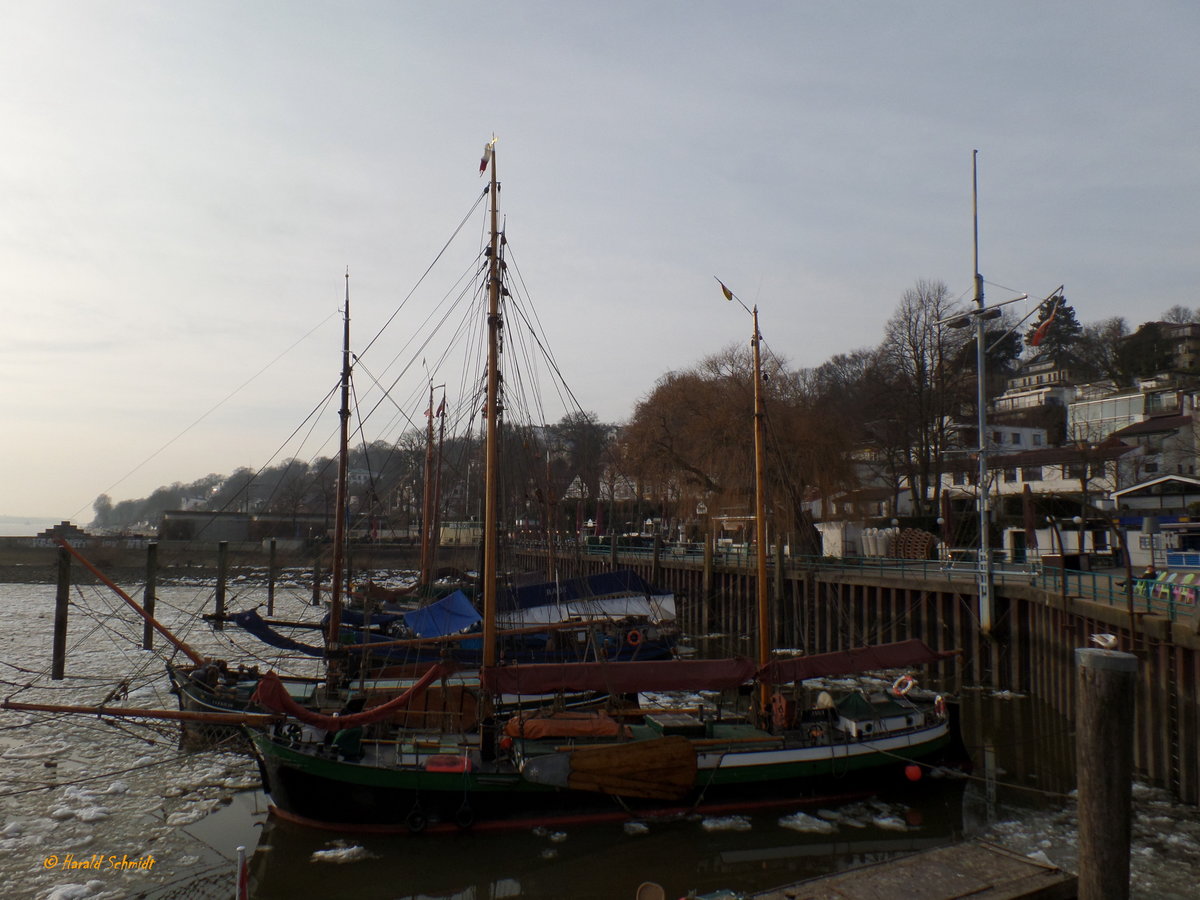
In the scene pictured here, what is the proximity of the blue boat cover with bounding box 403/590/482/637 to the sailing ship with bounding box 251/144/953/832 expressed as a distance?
8.48m

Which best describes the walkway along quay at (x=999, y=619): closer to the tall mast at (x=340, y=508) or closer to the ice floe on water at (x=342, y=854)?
the tall mast at (x=340, y=508)

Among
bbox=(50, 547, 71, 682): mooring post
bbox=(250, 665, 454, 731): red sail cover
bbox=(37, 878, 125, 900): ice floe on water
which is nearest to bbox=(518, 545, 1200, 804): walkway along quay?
bbox=(250, 665, 454, 731): red sail cover

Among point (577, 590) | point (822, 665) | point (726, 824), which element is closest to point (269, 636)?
point (577, 590)

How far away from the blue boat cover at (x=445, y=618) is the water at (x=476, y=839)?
8.19 meters

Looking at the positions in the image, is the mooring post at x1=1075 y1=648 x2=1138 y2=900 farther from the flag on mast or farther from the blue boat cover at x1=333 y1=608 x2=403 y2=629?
the blue boat cover at x1=333 y1=608 x2=403 y2=629

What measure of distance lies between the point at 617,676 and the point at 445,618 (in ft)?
39.9

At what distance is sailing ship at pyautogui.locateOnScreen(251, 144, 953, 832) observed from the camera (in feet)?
46.0

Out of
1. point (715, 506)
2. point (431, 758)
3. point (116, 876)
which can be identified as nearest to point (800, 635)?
point (715, 506)

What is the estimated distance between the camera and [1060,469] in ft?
174

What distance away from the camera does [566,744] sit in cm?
1499

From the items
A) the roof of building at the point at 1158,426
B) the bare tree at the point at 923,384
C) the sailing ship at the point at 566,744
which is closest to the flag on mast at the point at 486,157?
the sailing ship at the point at 566,744

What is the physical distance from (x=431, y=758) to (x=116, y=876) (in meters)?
4.97

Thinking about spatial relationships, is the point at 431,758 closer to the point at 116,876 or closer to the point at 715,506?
the point at 116,876

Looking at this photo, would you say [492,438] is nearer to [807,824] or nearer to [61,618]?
[807,824]
